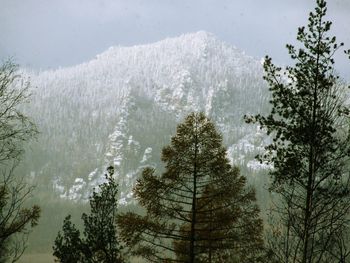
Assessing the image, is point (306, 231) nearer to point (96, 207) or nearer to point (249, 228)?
point (249, 228)

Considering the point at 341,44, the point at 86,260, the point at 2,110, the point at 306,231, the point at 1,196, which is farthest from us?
the point at 86,260

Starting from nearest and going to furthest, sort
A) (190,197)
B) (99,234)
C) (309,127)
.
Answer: (309,127), (99,234), (190,197)

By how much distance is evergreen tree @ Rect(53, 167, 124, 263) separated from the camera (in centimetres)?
1441

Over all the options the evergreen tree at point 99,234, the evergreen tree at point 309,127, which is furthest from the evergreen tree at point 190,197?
the evergreen tree at point 309,127

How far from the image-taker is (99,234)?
583 inches

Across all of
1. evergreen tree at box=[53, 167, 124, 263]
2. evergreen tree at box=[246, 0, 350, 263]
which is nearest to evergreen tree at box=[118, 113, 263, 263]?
evergreen tree at box=[53, 167, 124, 263]

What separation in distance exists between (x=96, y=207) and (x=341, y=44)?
379 inches

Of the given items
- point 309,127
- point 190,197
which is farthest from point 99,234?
point 309,127

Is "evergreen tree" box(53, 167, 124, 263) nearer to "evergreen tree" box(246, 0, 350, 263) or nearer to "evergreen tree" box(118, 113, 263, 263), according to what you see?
"evergreen tree" box(118, 113, 263, 263)

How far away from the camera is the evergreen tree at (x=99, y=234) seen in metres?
14.4

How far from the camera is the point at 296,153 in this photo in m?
11.1

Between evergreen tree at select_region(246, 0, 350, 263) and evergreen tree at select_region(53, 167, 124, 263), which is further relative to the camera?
evergreen tree at select_region(53, 167, 124, 263)

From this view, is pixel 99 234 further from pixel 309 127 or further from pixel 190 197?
pixel 309 127

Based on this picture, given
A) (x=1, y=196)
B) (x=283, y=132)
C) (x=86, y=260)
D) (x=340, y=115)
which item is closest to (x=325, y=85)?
(x=340, y=115)
